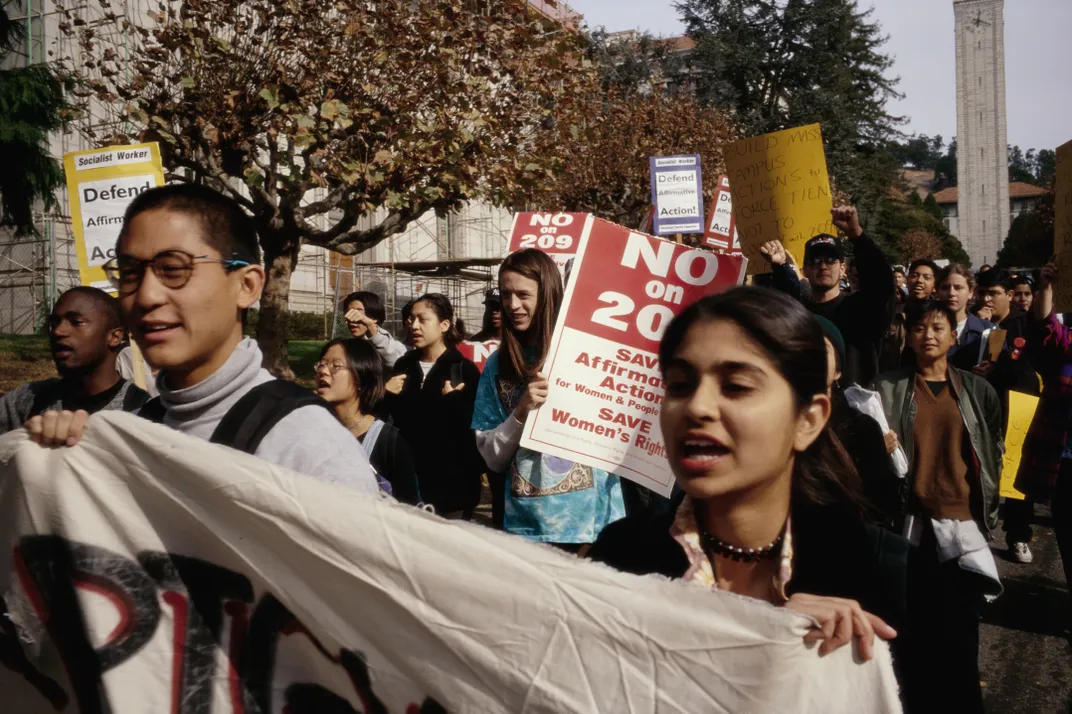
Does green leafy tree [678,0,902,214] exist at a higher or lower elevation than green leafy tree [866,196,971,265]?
higher

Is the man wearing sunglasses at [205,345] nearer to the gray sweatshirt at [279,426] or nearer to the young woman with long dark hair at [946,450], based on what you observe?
the gray sweatshirt at [279,426]

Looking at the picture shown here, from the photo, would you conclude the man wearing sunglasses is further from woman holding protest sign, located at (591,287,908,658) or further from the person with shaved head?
the person with shaved head

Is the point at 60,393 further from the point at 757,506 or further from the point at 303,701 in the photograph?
the point at 757,506

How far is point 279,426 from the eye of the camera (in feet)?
6.95

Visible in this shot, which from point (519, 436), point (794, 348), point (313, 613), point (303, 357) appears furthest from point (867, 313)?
point (303, 357)

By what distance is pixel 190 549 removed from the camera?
204cm

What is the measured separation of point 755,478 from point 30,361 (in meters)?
15.9

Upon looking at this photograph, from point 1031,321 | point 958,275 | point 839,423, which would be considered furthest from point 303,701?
point 958,275

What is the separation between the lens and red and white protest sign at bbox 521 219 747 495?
3.87 metres

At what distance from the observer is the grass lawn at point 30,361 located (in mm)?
14205

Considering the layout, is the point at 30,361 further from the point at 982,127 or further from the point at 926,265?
the point at 982,127

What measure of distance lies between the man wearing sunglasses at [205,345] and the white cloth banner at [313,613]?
0.49 ft

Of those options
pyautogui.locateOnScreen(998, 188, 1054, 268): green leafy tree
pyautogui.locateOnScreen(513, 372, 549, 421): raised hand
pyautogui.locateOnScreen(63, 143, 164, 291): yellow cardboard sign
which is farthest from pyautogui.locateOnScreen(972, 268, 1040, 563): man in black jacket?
pyautogui.locateOnScreen(998, 188, 1054, 268): green leafy tree

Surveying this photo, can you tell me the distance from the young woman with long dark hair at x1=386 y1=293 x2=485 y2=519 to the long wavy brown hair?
116 cm
